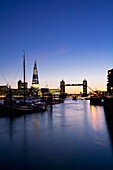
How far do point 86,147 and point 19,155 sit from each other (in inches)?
260

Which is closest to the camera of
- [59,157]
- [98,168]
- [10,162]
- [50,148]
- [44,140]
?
[98,168]

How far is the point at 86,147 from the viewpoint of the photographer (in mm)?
15883

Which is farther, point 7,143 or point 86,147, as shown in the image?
point 7,143

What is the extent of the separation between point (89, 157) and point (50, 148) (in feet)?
13.6

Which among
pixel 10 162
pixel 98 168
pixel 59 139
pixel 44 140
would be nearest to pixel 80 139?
pixel 59 139

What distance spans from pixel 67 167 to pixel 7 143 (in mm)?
8421

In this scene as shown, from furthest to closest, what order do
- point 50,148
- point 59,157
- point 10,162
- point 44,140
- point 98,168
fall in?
1. point 44,140
2. point 50,148
3. point 59,157
4. point 10,162
5. point 98,168

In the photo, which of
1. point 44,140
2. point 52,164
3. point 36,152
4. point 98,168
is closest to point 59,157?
point 52,164

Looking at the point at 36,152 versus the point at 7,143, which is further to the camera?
the point at 7,143

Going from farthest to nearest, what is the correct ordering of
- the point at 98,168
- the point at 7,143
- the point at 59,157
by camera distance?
the point at 7,143 → the point at 59,157 → the point at 98,168

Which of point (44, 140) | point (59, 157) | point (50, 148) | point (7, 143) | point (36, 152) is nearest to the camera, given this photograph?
point (59, 157)

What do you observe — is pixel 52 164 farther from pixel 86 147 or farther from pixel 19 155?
pixel 86 147

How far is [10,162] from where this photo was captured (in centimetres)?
1212

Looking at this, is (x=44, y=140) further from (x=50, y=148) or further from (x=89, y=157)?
(x=89, y=157)
